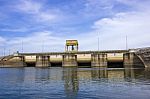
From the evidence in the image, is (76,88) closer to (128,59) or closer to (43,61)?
(128,59)

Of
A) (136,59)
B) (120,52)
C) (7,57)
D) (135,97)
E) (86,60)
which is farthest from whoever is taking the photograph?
(7,57)

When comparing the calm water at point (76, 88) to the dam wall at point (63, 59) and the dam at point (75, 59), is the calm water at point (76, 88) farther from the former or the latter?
the dam wall at point (63, 59)

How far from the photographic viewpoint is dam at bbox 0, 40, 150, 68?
145175mm

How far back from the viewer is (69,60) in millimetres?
157500

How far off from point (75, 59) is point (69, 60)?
3.92 m

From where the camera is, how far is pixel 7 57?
175 metres

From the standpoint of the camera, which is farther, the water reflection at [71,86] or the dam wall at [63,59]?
the dam wall at [63,59]

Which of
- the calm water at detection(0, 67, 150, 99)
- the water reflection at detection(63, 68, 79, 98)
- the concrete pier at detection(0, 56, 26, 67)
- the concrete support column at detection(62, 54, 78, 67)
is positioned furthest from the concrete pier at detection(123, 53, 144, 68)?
the water reflection at detection(63, 68, 79, 98)

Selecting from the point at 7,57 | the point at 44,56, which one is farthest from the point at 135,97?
the point at 7,57

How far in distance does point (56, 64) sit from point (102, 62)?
30.9 m

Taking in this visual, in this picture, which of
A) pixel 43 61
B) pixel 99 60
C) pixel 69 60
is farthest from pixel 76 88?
pixel 43 61

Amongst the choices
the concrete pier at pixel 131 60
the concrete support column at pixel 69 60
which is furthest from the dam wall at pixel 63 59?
the concrete pier at pixel 131 60

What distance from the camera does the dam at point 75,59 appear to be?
145175 millimetres

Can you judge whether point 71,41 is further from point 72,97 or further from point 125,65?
point 72,97
